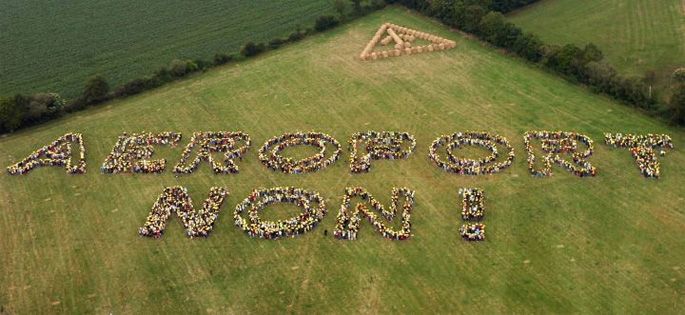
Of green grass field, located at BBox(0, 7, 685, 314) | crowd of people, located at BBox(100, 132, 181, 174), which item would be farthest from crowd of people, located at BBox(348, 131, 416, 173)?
crowd of people, located at BBox(100, 132, 181, 174)

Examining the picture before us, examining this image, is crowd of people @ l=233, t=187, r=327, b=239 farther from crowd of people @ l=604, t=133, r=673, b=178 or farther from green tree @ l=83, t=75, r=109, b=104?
green tree @ l=83, t=75, r=109, b=104

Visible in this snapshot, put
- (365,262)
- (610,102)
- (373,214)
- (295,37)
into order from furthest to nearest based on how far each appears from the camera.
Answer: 1. (295,37)
2. (610,102)
3. (373,214)
4. (365,262)

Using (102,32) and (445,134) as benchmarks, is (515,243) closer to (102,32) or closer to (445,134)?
(445,134)

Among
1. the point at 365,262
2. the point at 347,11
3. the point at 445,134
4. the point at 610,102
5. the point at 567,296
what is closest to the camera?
the point at 567,296

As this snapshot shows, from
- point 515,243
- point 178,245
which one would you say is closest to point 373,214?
point 515,243

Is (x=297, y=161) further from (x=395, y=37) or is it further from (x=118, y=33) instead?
(x=118, y=33)

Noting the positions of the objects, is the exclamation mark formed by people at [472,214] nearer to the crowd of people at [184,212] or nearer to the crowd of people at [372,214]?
the crowd of people at [372,214]

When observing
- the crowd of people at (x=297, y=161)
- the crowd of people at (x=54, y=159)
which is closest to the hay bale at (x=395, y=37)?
the crowd of people at (x=297, y=161)
